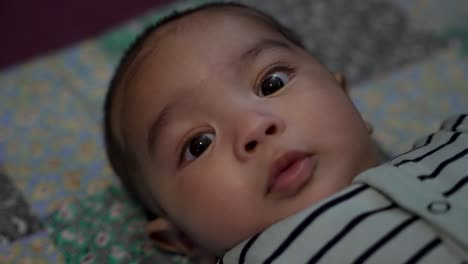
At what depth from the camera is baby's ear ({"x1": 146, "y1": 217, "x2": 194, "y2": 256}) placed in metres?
0.94

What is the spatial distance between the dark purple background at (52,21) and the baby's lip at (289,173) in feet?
3.36

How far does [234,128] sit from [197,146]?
0.07 meters

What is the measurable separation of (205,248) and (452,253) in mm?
339

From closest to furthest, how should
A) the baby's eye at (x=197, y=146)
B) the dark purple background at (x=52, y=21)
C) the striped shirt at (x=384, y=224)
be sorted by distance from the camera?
the striped shirt at (x=384, y=224), the baby's eye at (x=197, y=146), the dark purple background at (x=52, y=21)

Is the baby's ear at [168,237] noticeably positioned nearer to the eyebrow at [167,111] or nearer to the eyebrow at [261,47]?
the eyebrow at [167,111]

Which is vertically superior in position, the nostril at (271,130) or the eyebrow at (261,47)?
the eyebrow at (261,47)

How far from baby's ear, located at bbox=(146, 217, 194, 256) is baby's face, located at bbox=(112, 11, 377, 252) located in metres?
0.06

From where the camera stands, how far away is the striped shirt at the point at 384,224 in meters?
0.69

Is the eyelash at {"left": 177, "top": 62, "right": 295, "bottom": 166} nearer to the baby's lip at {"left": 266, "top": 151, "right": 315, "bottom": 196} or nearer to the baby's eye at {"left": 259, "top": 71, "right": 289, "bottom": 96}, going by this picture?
the baby's eye at {"left": 259, "top": 71, "right": 289, "bottom": 96}

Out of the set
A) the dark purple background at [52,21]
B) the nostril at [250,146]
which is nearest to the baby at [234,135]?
the nostril at [250,146]

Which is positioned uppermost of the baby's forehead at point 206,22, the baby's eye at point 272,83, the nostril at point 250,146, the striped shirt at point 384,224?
the baby's forehead at point 206,22

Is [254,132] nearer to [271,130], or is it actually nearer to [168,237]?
A: [271,130]

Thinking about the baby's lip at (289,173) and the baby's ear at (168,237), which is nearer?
the baby's lip at (289,173)

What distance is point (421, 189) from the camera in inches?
28.6
